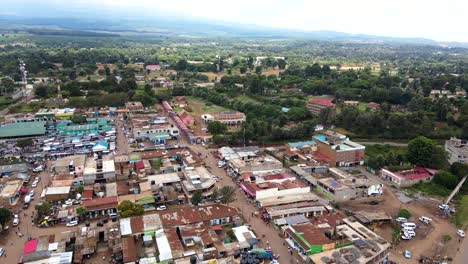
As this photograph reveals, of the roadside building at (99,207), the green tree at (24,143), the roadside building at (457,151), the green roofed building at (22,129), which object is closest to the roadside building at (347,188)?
the roadside building at (457,151)

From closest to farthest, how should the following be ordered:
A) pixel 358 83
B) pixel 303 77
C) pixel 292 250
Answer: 1. pixel 292 250
2. pixel 358 83
3. pixel 303 77

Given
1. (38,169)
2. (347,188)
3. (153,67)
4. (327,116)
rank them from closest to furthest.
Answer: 1. (347,188)
2. (38,169)
3. (327,116)
4. (153,67)

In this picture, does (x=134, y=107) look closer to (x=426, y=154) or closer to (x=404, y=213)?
(x=426, y=154)

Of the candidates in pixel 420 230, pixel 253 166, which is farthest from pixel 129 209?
pixel 420 230

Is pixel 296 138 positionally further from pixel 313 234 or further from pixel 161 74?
pixel 161 74

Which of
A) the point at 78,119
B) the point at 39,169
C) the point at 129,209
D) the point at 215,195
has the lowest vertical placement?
the point at 39,169

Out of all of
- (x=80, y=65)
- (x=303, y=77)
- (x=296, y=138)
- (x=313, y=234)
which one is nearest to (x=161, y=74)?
(x=80, y=65)
